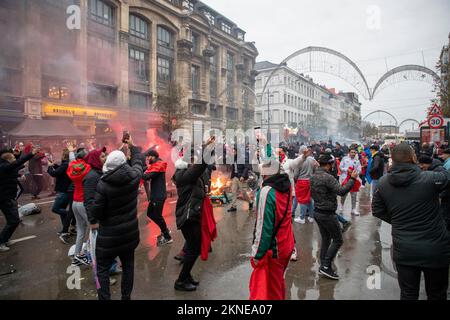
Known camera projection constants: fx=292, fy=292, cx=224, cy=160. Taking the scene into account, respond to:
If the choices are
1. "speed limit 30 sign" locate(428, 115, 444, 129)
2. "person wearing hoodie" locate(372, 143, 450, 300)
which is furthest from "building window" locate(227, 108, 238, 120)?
"person wearing hoodie" locate(372, 143, 450, 300)

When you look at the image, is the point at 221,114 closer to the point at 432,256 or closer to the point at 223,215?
the point at 223,215

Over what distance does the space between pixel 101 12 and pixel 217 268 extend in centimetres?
2514

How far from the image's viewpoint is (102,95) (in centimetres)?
2372

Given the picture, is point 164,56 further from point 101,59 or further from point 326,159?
point 326,159

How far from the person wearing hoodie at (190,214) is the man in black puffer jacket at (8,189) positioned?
3.24 m

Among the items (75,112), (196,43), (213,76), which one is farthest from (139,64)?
(213,76)

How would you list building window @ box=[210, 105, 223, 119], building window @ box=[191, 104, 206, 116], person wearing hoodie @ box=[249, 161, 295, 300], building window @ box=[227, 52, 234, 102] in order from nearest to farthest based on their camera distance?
person wearing hoodie @ box=[249, 161, 295, 300] < building window @ box=[191, 104, 206, 116] < building window @ box=[210, 105, 223, 119] < building window @ box=[227, 52, 234, 102]

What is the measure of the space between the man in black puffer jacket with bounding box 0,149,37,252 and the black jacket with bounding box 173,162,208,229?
3185 millimetres

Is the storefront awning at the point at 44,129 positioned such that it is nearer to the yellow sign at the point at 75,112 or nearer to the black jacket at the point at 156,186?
the yellow sign at the point at 75,112

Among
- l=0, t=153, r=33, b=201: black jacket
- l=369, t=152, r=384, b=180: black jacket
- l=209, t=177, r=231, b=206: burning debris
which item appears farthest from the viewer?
l=209, t=177, r=231, b=206: burning debris

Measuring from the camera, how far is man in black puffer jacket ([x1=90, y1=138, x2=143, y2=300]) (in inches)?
127

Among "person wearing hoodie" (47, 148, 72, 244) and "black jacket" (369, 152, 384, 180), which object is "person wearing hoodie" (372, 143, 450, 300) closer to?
"black jacket" (369, 152, 384, 180)

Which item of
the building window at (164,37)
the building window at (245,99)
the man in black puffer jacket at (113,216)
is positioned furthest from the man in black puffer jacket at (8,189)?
the building window at (245,99)

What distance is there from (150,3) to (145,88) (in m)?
8.02
